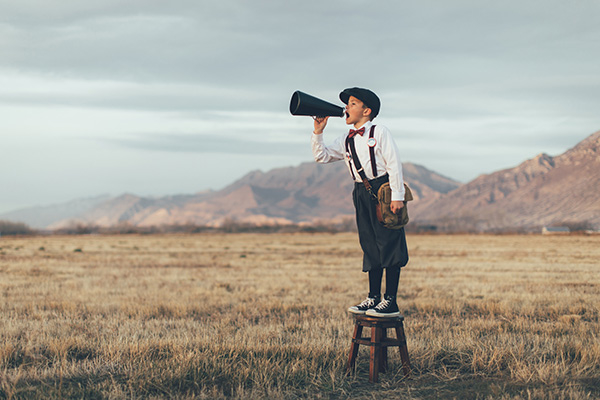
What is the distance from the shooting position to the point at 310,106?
580cm

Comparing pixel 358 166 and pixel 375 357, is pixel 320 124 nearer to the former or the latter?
pixel 358 166

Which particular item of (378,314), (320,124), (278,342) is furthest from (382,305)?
(278,342)

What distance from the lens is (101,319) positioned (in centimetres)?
1012

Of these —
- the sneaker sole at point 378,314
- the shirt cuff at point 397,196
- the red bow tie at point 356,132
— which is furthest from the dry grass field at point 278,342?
the red bow tie at point 356,132

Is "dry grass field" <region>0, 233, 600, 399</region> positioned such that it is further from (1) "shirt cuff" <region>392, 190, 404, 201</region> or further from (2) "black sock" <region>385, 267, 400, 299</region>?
(1) "shirt cuff" <region>392, 190, 404, 201</region>

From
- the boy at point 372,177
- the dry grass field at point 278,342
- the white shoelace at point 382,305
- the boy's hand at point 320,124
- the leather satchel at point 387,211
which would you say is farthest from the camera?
the boy's hand at point 320,124

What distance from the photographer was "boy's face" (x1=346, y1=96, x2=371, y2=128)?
610 cm

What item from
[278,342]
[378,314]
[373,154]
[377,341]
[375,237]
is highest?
[373,154]

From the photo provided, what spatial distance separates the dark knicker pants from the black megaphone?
868 mm

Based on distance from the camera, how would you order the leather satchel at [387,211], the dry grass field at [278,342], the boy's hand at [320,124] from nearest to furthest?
the dry grass field at [278,342] < the leather satchel at [387,211] < the boy's hand at [320,124]

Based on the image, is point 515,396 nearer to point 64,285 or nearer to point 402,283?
point 402,283

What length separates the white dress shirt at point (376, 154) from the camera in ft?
18.5

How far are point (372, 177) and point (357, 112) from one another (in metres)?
0.76

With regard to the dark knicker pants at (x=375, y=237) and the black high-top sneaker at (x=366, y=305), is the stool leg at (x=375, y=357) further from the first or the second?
the dark knicker pants at (x=375, y=237)
